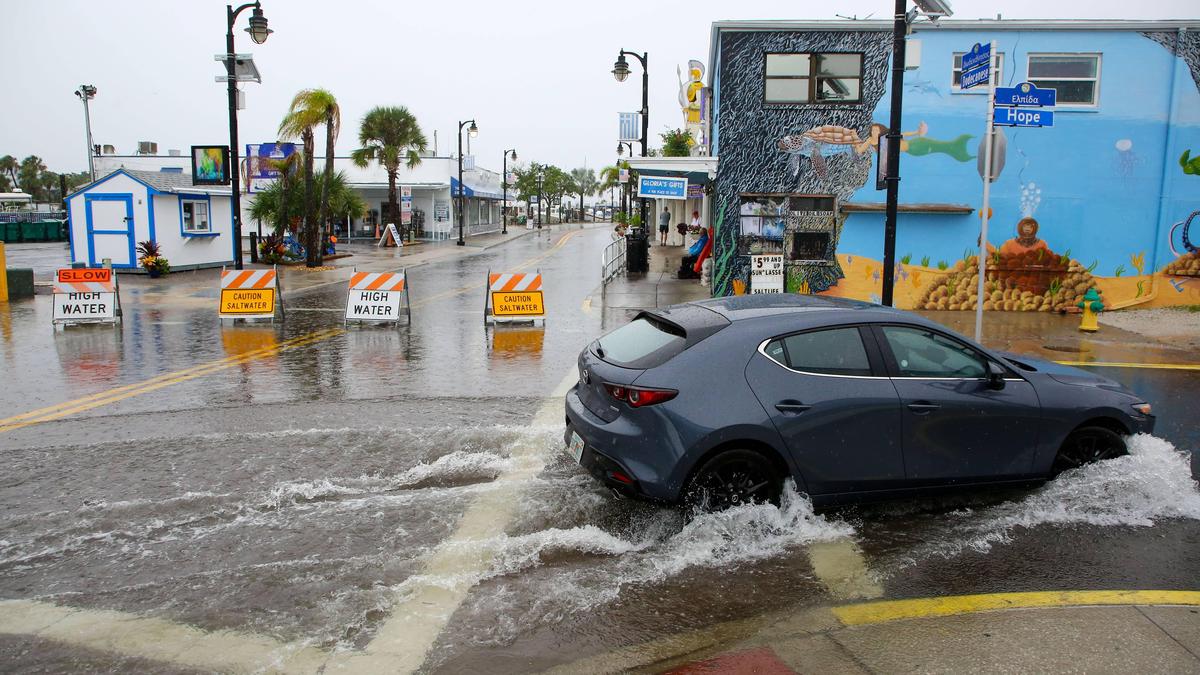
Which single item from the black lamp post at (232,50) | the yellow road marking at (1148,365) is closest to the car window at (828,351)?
the yellow road marking at (1148,365)

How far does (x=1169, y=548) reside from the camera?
535cm

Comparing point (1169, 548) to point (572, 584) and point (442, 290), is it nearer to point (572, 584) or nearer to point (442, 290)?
point (572, 584)

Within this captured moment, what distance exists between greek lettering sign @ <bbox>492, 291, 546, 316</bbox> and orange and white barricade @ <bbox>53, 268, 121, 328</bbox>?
656cm

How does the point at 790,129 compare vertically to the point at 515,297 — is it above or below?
above

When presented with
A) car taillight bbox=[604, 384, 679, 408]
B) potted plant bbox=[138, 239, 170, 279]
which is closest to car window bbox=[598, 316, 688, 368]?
car taillight bbox=[604, 384, 679, 408]

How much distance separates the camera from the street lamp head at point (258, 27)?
816 inches

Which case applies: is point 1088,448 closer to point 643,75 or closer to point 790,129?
point 790,129

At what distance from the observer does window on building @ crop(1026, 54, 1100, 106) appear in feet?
56.6

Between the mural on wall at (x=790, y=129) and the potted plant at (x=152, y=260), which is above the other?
the mural on wall at (x=790, y=129)

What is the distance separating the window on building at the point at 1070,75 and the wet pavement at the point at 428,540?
9903mm

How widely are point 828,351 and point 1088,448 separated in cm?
219

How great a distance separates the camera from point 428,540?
5402mm

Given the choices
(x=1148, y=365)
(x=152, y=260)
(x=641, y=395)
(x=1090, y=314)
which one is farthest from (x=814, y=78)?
(x=152, y=260)

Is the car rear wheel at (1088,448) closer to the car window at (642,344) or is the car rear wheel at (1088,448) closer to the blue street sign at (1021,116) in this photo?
the car window at (642,344)
